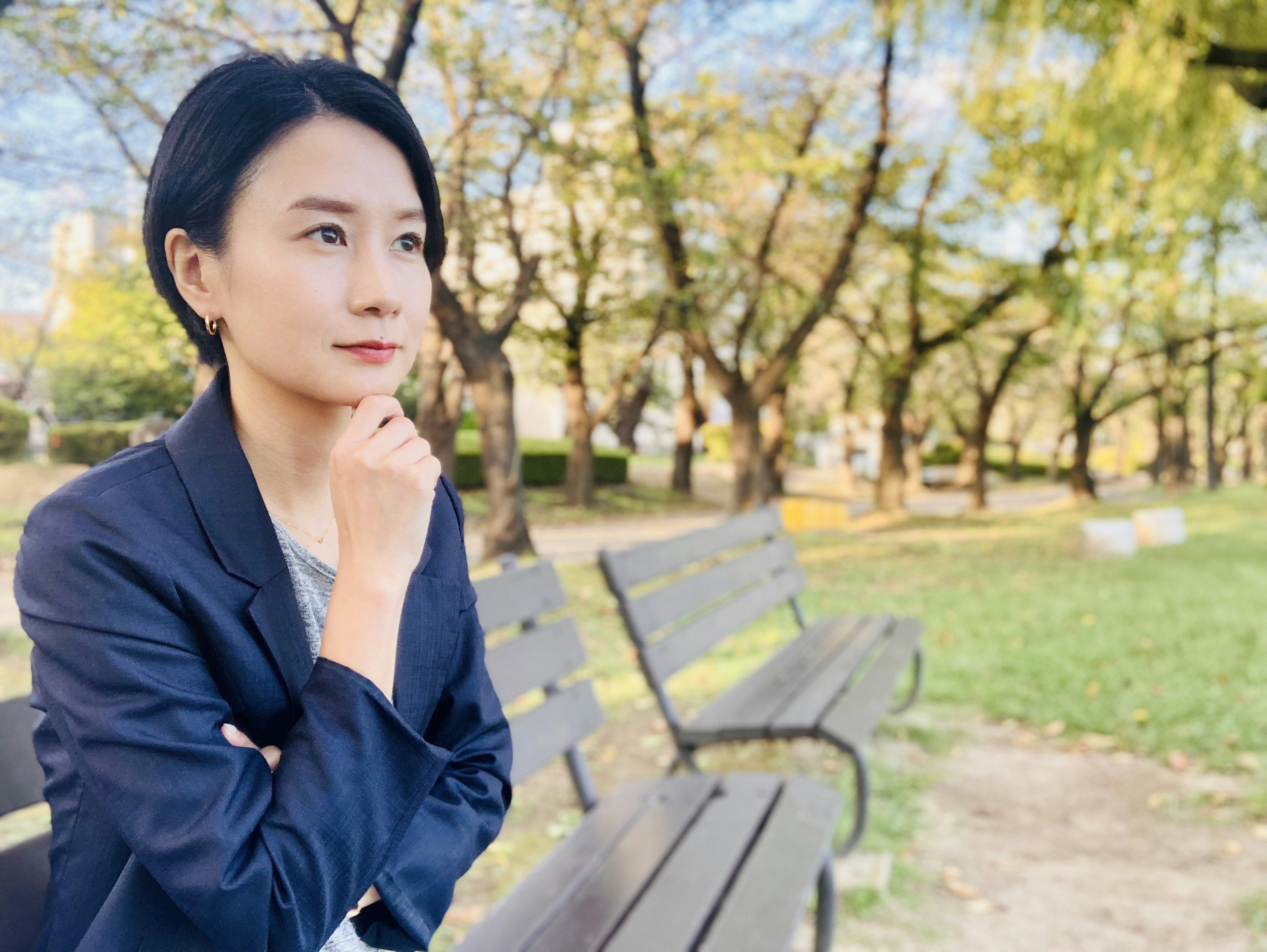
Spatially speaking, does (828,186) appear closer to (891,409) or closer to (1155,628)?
(891,409)

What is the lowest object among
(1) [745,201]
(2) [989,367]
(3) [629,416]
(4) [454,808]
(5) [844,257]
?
(4) [454,808]

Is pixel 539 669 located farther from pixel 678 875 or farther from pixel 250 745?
pixel 250 745

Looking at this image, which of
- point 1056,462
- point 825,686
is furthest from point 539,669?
point 1056,462

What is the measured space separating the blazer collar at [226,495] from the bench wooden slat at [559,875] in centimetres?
113

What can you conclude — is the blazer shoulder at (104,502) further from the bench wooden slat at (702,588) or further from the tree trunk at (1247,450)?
the tree trunk at (1247,450)

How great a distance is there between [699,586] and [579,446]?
15.0m

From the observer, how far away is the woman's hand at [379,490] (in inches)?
40.7

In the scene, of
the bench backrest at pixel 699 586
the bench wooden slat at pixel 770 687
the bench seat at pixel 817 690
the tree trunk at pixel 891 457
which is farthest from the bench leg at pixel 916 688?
the tree trunk at pixel 891 457

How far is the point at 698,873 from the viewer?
221cm

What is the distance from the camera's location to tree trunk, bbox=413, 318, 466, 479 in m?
9.29

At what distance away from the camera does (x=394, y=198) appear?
1.08 m

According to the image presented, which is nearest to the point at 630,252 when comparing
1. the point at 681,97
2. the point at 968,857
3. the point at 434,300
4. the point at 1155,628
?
the point at 681,97

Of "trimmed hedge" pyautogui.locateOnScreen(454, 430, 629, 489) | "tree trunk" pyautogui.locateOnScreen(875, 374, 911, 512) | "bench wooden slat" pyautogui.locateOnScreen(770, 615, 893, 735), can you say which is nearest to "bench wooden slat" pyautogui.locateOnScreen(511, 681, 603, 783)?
"bench wooden slat" pyautogui.locateOnScreen(770, 615, 893, 735)

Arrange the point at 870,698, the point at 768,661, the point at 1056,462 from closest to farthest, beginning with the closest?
the point at 870,698, the point at 768,661, the point at 1056,462
